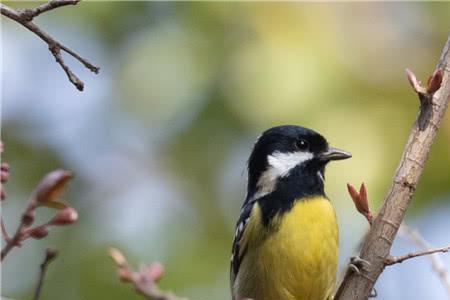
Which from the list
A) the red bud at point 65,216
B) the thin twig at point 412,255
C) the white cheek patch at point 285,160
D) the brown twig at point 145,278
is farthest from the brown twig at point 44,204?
the white cheek patch at point 285,160

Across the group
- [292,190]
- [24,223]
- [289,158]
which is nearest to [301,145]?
[289,158]

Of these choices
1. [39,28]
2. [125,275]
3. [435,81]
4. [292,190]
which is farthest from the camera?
[292,190]

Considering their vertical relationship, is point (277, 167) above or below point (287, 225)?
above

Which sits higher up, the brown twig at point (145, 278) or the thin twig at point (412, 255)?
the brown twig at point (145, 278)

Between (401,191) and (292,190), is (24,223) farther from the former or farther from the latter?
(292,190)

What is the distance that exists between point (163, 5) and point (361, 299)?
260 cm

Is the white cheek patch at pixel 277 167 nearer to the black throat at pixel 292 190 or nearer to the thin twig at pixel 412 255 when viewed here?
the black throat at pixel 292 190

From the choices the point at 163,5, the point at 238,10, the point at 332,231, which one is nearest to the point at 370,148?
the point at 332,231

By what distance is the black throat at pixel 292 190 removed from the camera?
390cm

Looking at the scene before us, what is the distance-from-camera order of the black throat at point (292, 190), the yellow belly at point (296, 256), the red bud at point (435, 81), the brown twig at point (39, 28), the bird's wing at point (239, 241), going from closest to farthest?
the brown twig at point (39, 28), the red bud at point (435, 81), the yellow belly at point (296, 256), the black throat at point (292, 190), the bird's wing at point (239, 241)

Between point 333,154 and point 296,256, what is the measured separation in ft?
1.98

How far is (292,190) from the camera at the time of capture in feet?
13.1

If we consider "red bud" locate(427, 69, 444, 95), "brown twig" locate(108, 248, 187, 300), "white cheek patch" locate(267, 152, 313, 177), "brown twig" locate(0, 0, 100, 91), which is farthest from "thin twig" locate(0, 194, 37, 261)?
"white cheek patch" locate(267, 152, 313, 177)

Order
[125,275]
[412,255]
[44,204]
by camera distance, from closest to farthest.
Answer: [125,275]
[44,204]
[412,255]
